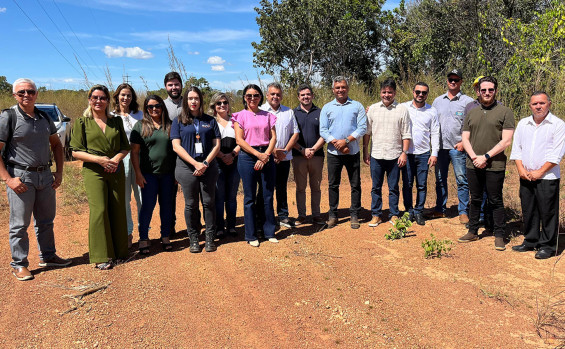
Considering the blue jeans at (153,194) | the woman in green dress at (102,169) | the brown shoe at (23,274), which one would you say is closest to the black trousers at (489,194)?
the blue jeans at (153,194)

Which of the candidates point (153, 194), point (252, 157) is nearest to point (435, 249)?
point (252, 157)

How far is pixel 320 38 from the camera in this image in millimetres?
21891

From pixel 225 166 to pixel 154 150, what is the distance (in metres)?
0.96

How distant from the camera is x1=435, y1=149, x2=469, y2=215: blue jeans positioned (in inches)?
225

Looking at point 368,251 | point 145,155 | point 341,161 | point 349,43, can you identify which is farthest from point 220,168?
point 349,43

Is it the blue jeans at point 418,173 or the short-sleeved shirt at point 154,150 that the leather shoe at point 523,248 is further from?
the short-sleeved shirt at point 154,150

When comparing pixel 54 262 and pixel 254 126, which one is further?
pixel 254 126

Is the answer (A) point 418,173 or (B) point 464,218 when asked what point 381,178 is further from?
(B) point 464,218

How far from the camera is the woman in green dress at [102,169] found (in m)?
4.31

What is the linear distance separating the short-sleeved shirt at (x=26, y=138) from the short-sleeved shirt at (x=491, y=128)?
188 inches

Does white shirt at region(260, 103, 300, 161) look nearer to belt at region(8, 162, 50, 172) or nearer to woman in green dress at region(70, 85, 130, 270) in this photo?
woman in green dress at region(70, 85, 130, 270)

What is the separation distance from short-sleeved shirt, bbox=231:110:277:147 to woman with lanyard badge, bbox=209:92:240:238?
26cm

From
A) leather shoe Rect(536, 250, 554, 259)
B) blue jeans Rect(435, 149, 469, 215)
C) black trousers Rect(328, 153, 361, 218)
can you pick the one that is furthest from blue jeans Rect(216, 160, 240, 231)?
leather shoe Rect(536, 250, 554, 259)

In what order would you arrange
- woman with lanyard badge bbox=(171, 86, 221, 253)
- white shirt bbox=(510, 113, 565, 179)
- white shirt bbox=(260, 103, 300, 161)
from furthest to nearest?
white shirt bbox=(260, 103, 300, 161)
woman with lanyard badge bbox=(171, 86, 221, 253)
white shirt bbox=(510, 113, 565, 179)
